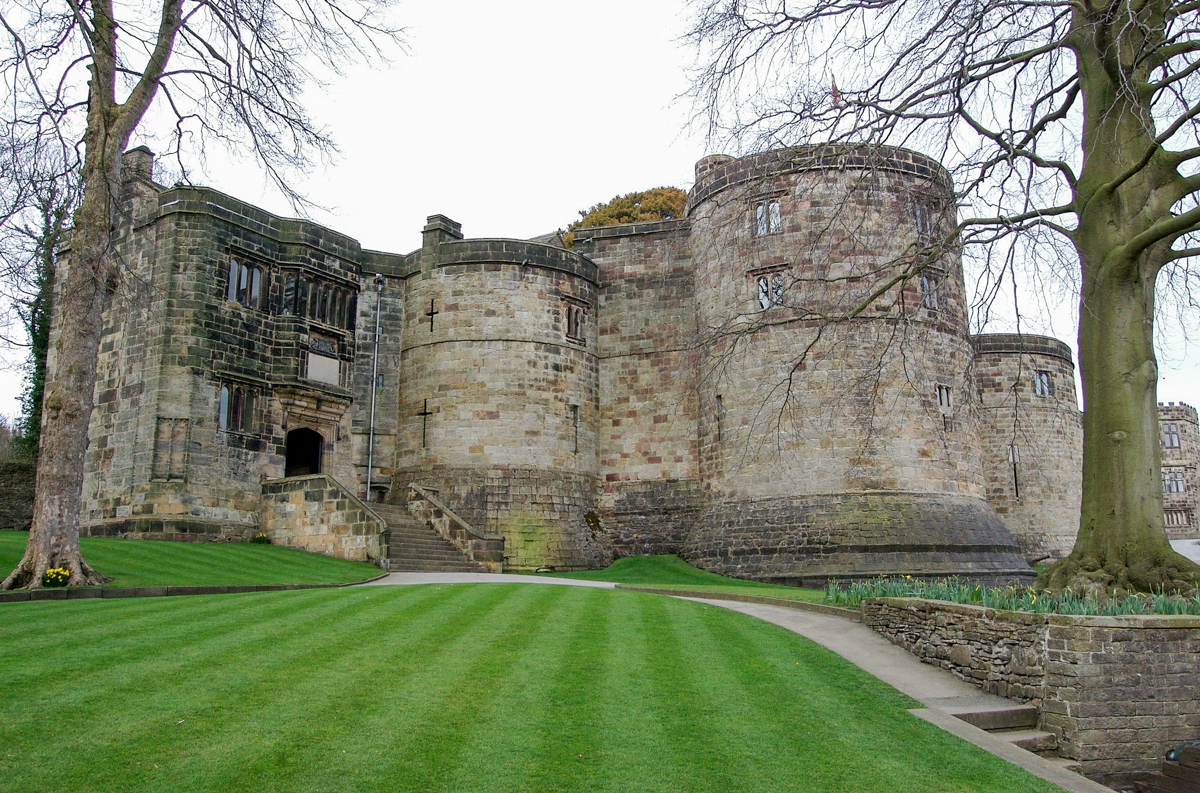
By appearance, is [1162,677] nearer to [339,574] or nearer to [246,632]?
[246,632]

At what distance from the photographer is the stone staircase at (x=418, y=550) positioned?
21.5m

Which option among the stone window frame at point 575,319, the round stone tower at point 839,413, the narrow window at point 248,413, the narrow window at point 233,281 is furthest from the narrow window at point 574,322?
the narrow window at point 233,281

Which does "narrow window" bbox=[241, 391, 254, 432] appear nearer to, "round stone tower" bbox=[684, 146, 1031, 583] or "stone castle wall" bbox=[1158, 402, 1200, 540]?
"round stone tower" bbox=[684, 146, 1031, 583]

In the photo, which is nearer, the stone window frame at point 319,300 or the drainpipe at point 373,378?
the stone window frame at point 319,300

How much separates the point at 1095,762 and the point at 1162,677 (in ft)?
4.15

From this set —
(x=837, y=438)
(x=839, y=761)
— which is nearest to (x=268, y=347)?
(x=837, y=438)

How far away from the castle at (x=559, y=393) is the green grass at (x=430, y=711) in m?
10.8

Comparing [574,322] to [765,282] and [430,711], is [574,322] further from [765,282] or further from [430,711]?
[430,711]

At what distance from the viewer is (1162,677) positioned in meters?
9.77

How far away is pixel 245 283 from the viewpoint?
24406 mm

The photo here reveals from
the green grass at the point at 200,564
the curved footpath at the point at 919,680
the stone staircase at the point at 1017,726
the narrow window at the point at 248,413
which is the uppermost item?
the narrow window at the point at 248,413

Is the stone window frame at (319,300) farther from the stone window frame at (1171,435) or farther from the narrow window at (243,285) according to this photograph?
the stone window frame at (1171,435)

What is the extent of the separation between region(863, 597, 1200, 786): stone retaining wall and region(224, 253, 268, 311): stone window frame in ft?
A: 67.1

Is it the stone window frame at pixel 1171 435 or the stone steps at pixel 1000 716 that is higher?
the stone window frame at pixel 1171 435
